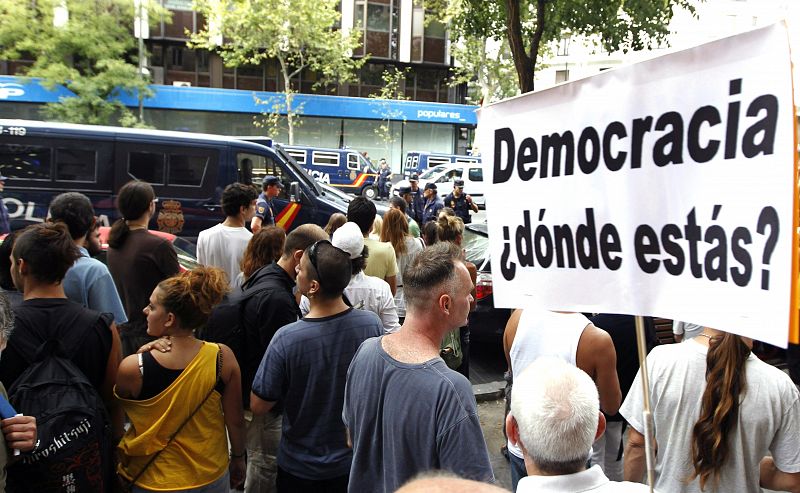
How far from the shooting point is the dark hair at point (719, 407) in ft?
8.59

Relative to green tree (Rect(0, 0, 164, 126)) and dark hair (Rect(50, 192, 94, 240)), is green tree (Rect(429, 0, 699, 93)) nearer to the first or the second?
dark hair (Rect(50, 192, 94, 240))

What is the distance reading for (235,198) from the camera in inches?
229

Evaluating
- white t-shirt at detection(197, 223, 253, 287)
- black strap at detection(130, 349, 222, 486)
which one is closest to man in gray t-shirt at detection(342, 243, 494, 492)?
black strap at detection(130, 349, 222, 486)

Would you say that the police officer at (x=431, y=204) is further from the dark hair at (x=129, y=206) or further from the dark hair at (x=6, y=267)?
the dark hair at (x=6, y=267)

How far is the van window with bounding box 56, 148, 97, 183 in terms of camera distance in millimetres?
10969

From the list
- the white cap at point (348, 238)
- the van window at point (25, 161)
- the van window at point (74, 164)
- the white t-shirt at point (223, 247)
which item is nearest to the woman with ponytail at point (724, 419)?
the white cap at point (348, 238)

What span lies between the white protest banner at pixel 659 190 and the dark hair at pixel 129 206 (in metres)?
2.94

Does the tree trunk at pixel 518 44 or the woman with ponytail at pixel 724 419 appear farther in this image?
the tree trunk at pixel 518 44

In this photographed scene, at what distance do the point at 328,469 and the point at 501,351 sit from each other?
5049 mm

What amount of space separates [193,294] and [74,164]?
910 centimetres

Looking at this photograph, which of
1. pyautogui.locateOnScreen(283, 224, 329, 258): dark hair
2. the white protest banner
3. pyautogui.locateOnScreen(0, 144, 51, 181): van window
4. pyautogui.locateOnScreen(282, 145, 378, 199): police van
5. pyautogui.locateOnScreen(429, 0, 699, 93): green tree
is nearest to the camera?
the white protest banner

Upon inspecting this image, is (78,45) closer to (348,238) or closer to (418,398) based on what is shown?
(348,238)

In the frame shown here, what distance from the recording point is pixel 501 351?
313 inches

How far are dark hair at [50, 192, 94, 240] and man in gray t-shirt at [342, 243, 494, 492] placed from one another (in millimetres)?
2469
